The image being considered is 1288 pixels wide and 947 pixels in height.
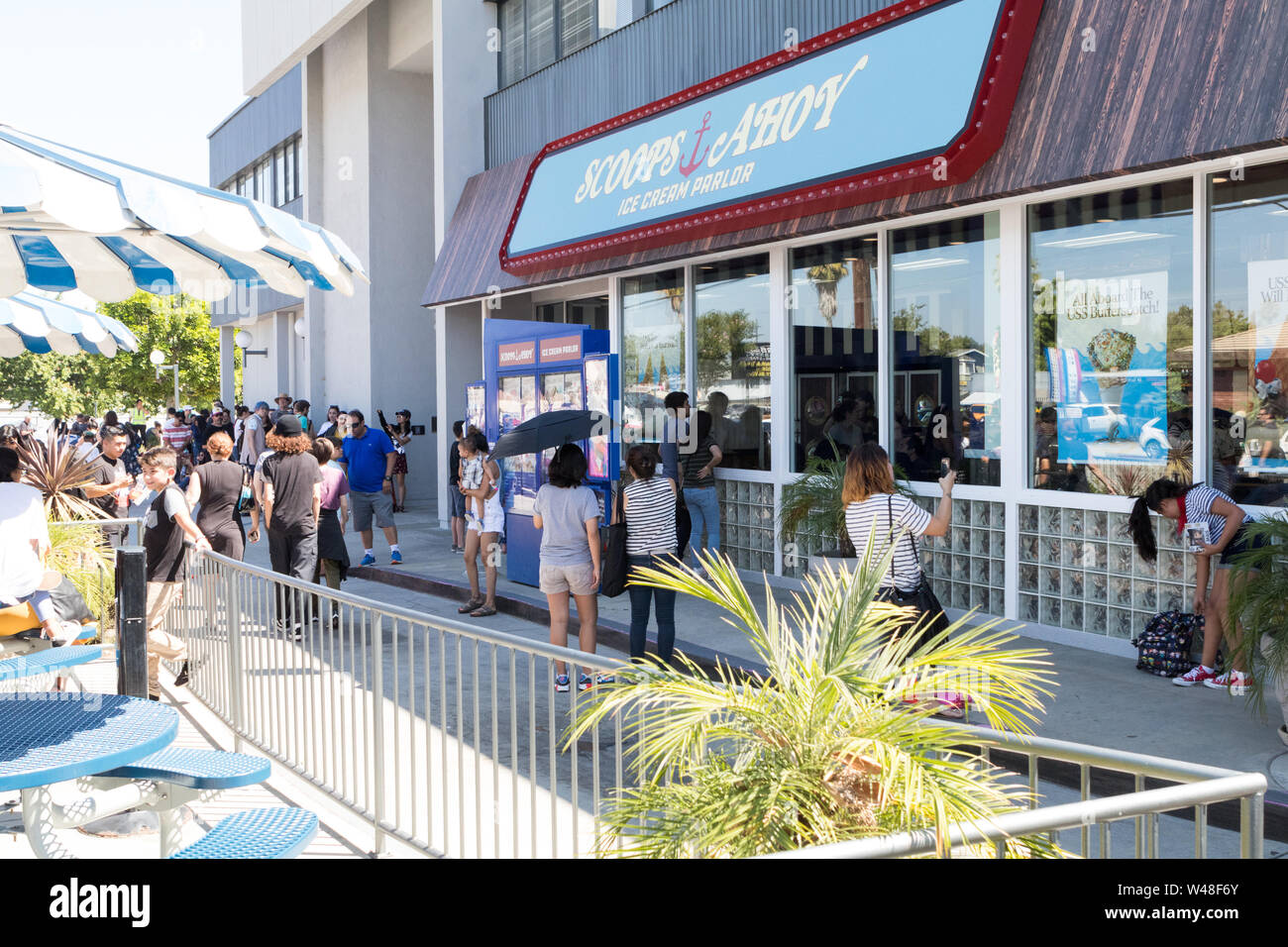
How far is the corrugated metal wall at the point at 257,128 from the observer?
26.5 m

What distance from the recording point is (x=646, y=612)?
771 centimetres

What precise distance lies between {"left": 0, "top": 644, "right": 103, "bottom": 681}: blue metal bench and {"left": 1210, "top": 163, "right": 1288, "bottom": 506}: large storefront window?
7.09 metres

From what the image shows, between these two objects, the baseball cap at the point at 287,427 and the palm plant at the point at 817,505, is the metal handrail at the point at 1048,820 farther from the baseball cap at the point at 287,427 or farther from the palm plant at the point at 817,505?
the baseball cap at the point at 287,427

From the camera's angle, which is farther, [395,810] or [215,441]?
[215,441]

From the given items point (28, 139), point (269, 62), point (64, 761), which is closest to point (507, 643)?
point (64, 761)

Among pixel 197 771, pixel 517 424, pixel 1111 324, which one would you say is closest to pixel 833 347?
pixel 1111 324

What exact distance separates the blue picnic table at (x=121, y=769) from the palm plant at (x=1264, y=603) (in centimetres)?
464

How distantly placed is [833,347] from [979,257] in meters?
1.88

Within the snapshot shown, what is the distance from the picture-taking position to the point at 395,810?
481 cm

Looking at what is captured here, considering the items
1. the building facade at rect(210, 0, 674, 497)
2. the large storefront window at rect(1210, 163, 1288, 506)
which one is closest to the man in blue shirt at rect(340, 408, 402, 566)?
the building facade at rect(210, 0, 674, 497)

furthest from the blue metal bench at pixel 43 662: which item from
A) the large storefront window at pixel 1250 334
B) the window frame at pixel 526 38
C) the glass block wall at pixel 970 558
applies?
the window frame at pixel 526 38
